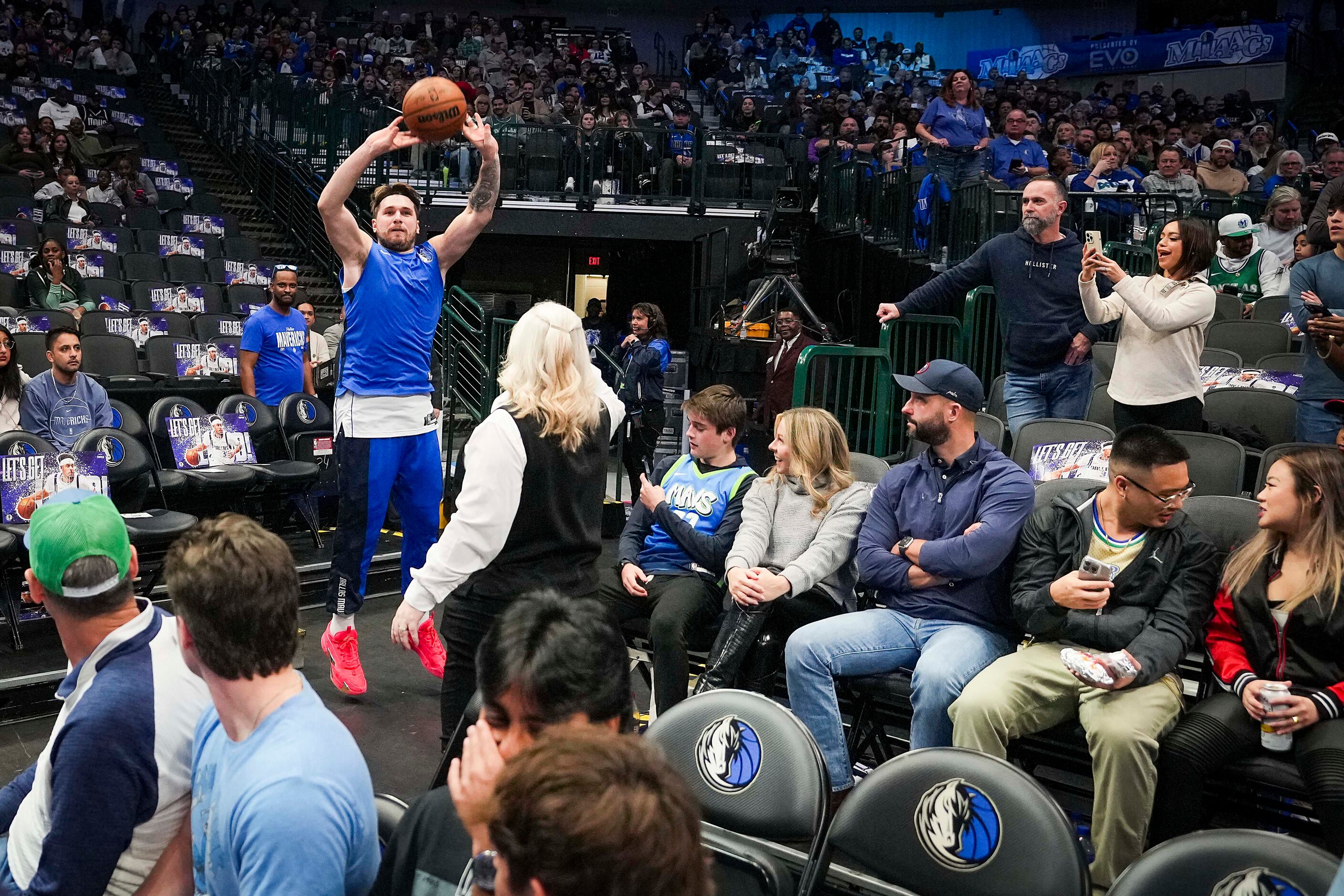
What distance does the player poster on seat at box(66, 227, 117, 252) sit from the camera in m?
10.8

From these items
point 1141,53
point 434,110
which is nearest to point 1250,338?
point 434,110

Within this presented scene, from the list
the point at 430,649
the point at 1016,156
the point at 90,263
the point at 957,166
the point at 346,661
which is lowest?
the point at 346,661

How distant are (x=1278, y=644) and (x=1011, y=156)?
7616 mm

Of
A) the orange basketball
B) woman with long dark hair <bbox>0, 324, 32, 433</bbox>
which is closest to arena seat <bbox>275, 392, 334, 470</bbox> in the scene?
woman with long dark hair <bbox>0, 324, 32, 433</bbox>

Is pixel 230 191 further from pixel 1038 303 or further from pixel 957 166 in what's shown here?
pixel 1038 303

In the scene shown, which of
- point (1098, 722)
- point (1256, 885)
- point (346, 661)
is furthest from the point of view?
point (346, 661)

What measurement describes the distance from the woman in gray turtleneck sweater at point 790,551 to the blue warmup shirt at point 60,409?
3931mm

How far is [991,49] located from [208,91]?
57.7ft

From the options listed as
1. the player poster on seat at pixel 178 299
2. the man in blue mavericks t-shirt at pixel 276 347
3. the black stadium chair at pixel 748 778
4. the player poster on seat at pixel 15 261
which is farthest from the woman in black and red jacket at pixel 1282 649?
the player poster on seat at pixel 15 261

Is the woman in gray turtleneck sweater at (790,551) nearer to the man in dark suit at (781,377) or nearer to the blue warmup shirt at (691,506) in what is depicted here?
the blue warmup shirt at (691,506)

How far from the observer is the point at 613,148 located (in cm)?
1389

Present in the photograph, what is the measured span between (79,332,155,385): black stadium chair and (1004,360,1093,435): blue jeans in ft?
20.5

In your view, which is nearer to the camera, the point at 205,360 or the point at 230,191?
the point at 205,360

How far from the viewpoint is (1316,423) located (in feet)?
15.2
